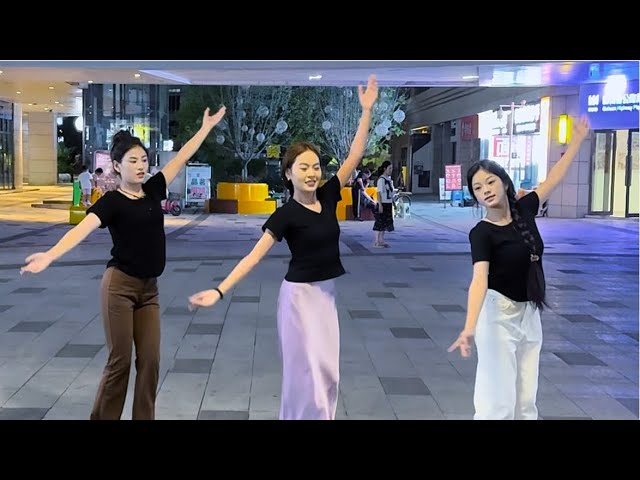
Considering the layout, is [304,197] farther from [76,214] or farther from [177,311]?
[76,214]

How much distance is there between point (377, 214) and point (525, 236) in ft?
32.9

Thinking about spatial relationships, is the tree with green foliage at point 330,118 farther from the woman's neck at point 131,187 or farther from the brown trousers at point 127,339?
the brown trousers at point 127,339

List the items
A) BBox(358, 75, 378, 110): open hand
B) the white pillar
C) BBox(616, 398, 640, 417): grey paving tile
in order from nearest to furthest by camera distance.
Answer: BBox(358, 75, 378, 110): open hand
BBox(616, 398, 640, 417): grey paving tile
the white pillar

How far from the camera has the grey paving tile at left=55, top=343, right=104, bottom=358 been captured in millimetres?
6152

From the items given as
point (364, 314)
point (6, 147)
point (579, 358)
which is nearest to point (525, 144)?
point (364, 314)

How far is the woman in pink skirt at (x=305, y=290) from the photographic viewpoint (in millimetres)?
3803

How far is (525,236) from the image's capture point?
3758 mm

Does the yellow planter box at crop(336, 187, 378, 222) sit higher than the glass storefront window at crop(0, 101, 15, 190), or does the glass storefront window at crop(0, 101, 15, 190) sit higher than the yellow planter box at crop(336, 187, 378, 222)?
the glass storefront window at crop(0, 101, 15, 190)

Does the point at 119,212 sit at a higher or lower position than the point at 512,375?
higher

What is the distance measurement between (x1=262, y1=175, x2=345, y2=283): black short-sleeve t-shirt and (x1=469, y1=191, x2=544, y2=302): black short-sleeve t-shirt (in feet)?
2.30

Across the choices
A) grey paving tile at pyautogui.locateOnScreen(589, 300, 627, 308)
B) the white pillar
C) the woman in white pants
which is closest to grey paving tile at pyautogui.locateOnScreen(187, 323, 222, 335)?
the woman in white pants

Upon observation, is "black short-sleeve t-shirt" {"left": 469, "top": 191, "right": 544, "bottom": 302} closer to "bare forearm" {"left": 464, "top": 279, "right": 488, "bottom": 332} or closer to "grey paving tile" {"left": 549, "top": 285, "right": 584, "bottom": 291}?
"bare forearm" {"left": 464, "top": 279, "right": 488, "bottom": 332}
